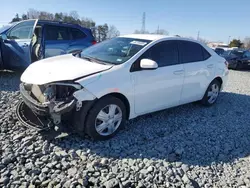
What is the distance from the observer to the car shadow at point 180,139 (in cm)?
304

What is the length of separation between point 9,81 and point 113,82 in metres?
4.32

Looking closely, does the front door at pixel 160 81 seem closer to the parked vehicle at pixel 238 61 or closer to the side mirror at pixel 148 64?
the side mirror at pixel 148 64

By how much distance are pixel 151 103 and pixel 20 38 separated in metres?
5.07

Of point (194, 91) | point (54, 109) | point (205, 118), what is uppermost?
point (54, 109)

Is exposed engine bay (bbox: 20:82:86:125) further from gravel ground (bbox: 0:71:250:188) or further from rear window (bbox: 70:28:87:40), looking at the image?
rear window (bbox: 70:28:87:40)

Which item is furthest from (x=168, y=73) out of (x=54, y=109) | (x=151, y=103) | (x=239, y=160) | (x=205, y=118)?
(x=54, y=109)

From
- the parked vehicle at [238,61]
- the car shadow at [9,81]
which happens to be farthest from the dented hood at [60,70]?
the parked vehicle at [238,61]

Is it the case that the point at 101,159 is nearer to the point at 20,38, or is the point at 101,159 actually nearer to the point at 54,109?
the point at 54,109

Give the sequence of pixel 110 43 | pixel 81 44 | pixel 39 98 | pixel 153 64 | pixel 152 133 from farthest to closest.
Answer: pixel 81 44 < pixel 110 43 < pixel 152 133 < pixel 153 64 < pixel 39 98

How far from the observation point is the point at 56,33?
6715mm

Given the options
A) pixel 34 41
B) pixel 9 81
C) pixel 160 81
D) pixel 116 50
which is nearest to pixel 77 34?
pixel 34 41

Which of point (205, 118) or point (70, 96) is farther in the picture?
point (205, 118)

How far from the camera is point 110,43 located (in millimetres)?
4258

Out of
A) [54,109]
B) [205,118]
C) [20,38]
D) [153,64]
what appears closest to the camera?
[54,109]
